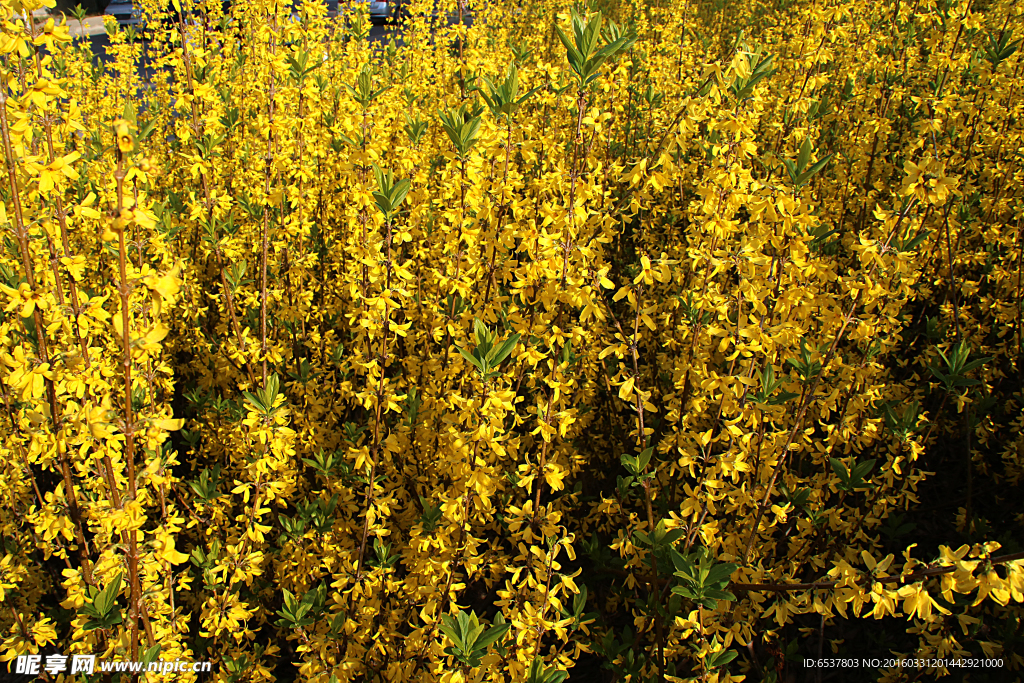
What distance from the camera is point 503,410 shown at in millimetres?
1679

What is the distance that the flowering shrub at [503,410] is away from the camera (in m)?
1.67

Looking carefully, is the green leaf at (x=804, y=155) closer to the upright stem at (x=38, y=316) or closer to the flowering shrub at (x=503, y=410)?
the flowering shrub at (x=503, y=410)

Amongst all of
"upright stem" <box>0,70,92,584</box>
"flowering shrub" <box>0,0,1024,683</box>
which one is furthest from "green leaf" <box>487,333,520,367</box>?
"upright stem" <box>0,70,92,584</box>

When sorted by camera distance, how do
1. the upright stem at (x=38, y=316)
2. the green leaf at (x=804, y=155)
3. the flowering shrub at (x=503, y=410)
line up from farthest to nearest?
the green leaf at (x=804, y=155) < the flowering shrub at (x=503, y=410) < the upright stem at (x=38, y=316)

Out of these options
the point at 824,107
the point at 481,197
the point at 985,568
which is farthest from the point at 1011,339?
the point at 481,197

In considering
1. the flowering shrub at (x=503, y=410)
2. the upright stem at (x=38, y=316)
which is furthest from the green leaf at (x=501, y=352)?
the upright stem at (x=38, y=316)

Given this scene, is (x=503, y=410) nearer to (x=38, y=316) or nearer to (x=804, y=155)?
(x=38, y=316)

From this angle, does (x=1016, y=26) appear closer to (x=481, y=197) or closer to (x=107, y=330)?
(x=481, y=197)

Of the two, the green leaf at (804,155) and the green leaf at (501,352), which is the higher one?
the green leaf at (804,155)

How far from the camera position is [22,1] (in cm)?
139

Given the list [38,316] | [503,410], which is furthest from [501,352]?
[38,316]

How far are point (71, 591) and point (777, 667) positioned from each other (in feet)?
8.55

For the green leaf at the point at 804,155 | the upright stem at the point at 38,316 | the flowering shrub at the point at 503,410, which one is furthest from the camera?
the green leaf at the point at 804,155

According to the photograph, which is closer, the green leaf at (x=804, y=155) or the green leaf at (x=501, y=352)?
the green leaf at (x=501, y=352)
